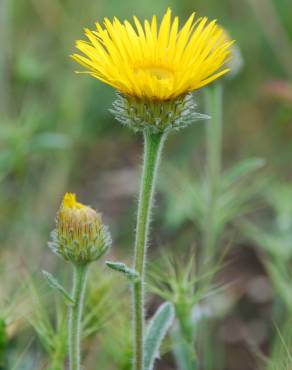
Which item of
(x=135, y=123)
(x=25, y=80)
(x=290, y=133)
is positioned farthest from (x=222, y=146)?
(x=135, y=123)

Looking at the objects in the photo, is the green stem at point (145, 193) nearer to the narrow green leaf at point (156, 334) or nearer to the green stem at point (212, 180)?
the narrow green leaf at point (156, 334)

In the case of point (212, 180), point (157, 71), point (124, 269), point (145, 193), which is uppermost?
point (157, 71)

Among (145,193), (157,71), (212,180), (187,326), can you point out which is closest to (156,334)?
(187,326)

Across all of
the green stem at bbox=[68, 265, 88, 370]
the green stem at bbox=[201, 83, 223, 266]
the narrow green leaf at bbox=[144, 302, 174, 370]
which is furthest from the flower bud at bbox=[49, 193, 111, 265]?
the green stem at bbox=[201, 83, 223, 266]

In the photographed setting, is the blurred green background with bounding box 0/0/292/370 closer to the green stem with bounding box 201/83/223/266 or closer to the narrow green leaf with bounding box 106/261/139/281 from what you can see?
the green stem with bounding box 201/83/223/266

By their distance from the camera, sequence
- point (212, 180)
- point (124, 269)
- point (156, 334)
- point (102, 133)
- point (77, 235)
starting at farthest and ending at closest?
point (102, 133) → point (212, 180) → point (156, 334) → point (77, 235) → point (124, 269)

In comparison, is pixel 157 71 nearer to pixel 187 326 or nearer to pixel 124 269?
pixel 124 269

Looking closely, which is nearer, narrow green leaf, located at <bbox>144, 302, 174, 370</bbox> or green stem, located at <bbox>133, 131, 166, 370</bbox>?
green stem, located at <bbox>133, 131, 166, 370</bbox>
